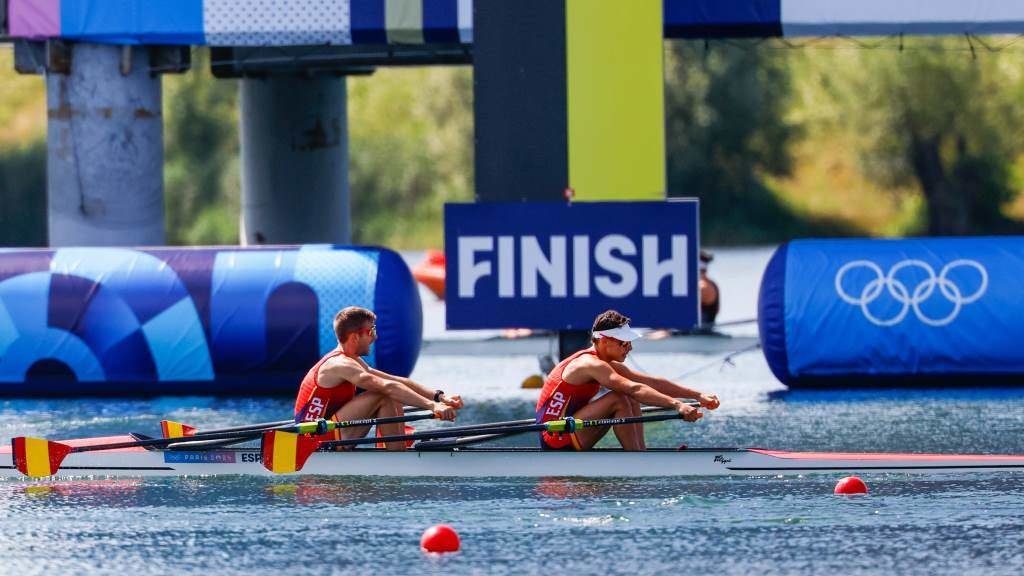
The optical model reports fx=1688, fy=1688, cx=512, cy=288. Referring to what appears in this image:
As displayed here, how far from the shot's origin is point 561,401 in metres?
12.7

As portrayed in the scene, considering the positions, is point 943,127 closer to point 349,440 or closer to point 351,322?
point 351,322

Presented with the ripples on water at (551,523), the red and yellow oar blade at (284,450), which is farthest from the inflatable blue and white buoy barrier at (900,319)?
the red and yellow oar blade at (284,450)

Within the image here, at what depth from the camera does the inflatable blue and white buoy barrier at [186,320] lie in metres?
17.6

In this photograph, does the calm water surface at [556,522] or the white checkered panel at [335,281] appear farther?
the white checkered panel at [335,281]

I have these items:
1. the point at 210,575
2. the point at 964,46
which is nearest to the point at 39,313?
the point at 210,575

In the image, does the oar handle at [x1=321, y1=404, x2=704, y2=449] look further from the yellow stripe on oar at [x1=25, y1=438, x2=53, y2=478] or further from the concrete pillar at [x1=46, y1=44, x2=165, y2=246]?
the concrete pillar at [x1=46, y1=44, x2=165, y2=246]

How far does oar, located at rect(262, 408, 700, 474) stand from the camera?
12.4m

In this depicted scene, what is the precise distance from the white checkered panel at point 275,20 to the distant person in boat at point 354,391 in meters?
8.00

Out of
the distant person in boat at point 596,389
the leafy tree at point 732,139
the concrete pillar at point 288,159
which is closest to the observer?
the distant person in boat at point 596,389

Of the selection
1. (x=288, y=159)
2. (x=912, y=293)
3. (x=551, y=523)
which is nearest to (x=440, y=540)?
(x=551, y=523)

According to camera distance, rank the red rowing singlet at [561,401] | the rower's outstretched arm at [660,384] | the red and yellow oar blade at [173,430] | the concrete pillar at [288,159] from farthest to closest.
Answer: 1. the concrete pillar at [288,159]
2. the red and yellow oar blade at [173,430]
3. the rower's outstretched arm at [660,384]
4. the red rowing singlet at [561,401]

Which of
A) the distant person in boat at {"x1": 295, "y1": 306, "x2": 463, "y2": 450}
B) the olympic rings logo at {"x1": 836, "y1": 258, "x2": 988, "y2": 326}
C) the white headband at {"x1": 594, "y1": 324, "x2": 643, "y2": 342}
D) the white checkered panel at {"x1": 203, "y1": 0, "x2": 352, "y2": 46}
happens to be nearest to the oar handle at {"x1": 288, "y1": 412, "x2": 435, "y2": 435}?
the distant person in boat at {"x1": 295, "y1": 306, "x2": 463, "y2": 450}

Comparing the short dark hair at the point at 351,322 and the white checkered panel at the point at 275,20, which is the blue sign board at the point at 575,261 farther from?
the white checkered panel at the point at 275,20

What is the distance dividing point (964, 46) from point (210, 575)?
39.5 metres
